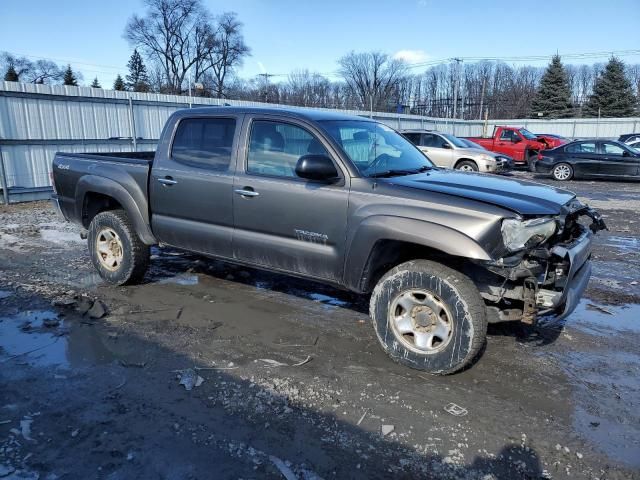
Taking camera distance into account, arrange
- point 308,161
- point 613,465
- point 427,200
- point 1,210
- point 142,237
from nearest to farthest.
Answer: point 613,465
point 427,200
point 308,161
point 142,237
point 1,210

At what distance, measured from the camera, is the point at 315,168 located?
380 centimetres

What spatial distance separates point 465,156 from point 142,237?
Answer: 1351 centimetres

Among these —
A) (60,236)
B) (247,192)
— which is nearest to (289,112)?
(247,192)

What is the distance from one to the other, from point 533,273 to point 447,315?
657 mm

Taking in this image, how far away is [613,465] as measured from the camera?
2705 mm

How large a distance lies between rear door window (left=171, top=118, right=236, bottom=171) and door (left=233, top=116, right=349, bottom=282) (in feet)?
0.77

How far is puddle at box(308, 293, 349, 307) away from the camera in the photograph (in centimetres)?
520

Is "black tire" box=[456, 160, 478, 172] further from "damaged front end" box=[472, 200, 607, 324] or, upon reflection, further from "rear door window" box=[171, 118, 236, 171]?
"damaged front end" box=[472, 200, 607, 324]

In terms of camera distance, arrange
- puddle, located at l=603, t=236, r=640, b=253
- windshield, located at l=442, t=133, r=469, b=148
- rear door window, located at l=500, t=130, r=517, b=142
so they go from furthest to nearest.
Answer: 1. rear door window, located at l=500, t=130, r=517, b=142
2. windshield, located at l=442, t=133, r=469, b=148
3. puddle, located at l=603, t=236, r=640, b=253

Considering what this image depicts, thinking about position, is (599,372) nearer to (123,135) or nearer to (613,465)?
(613,465)

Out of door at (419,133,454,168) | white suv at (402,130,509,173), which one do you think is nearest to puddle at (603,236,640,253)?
white suv at (402,130,509,173)

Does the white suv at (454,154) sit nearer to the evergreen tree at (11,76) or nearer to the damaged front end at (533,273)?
the damaged front end at (533,273)

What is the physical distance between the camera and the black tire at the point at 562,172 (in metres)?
17.8

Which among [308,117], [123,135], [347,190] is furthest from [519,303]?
[123,135]
